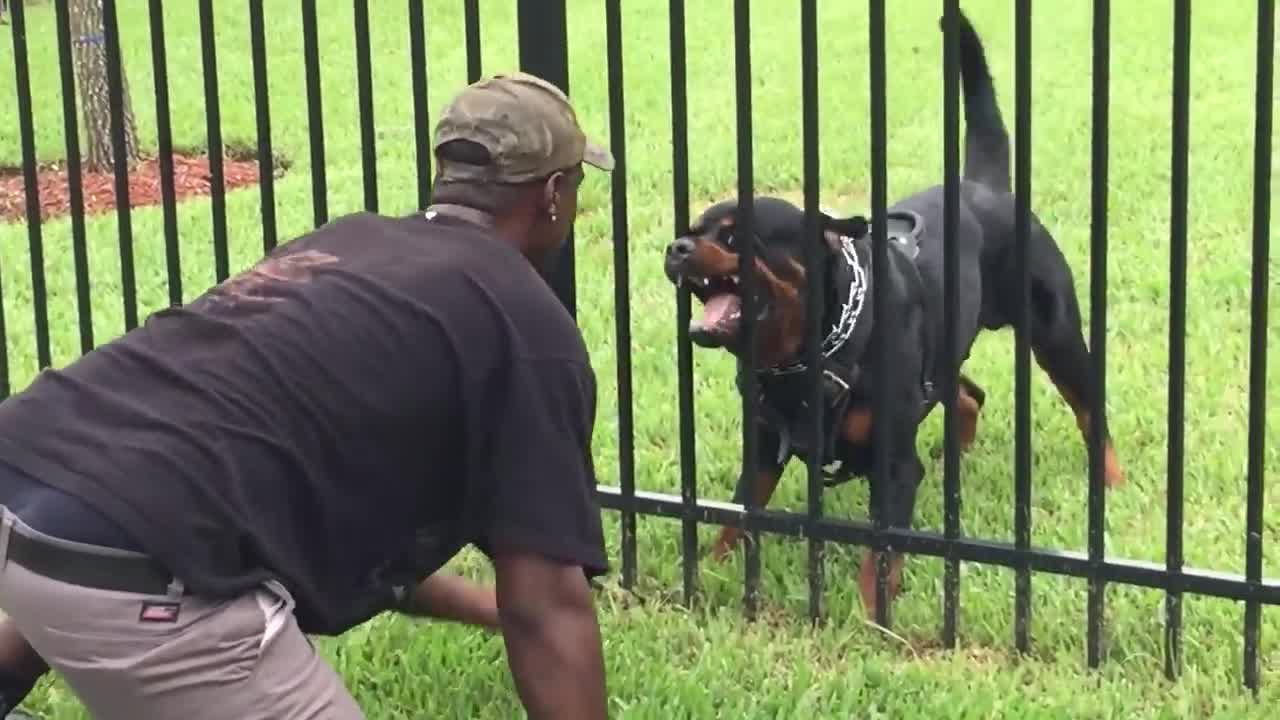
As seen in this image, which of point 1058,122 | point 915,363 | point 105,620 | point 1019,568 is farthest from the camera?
point 1058,122

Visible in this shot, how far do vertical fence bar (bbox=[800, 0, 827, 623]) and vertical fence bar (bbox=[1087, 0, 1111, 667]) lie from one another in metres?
0.61

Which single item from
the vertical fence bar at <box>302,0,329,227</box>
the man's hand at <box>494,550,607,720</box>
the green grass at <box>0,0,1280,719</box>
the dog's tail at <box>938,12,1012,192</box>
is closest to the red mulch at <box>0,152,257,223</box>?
the green grass at <box>0,0,1280,719</box>

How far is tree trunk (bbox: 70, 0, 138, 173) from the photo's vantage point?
31.6ft

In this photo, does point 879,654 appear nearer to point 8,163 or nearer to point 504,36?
point 8,163

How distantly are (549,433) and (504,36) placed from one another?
11186 mm

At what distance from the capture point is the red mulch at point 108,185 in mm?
9016

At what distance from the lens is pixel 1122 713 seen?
3.57 meters

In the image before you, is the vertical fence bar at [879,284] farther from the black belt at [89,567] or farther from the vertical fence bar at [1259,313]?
the black belt at [89,567]

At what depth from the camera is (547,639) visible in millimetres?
2662

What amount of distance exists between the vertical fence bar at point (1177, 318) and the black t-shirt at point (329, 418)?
1.47 meters

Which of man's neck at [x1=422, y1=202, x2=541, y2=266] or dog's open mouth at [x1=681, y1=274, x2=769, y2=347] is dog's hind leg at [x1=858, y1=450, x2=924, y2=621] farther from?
man's neck at [x1=422, y1=202, x2=541, y2=266]

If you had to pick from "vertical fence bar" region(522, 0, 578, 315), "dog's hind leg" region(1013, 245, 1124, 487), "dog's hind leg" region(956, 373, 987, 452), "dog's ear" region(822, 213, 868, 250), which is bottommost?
"dog's hind leg" region(956, 373, 987, 452)

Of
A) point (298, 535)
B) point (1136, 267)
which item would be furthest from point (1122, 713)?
point (1136, 267)

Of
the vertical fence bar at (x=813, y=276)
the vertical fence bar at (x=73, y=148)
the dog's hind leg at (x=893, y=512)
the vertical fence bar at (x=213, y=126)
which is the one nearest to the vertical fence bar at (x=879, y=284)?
the dog's hind leg at (x=893, y=512)
